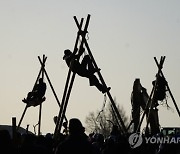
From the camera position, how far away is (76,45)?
2031 centimetres

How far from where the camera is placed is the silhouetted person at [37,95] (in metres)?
25.1

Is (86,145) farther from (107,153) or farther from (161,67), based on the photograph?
(161,67)

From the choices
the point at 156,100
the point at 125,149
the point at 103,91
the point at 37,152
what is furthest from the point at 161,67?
the point at 37,152

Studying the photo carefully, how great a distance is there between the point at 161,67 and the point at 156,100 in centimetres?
148

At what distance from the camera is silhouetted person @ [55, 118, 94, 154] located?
1189 cm

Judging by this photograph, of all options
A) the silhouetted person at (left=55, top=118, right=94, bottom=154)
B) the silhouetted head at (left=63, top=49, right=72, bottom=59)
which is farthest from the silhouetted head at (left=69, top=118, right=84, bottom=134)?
the silhouetted head at (left=63, top=49, right=72, bottom=59)

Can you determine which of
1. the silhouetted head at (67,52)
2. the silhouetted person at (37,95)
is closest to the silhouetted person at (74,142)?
the silhouetted head at (67,52)

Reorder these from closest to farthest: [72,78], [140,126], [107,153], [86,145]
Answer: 1. [86,145]
2. [107,153]
3. [72,78]
4. [140,126]

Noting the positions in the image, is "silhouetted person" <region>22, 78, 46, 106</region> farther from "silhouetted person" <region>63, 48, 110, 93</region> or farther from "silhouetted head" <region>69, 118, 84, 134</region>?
"silhouetted head" <region>69, 118, 84, 134</region>

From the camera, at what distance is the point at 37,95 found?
82.9ft

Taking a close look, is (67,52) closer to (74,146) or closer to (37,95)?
(37,95)

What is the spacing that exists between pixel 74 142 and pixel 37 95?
44.1 ft

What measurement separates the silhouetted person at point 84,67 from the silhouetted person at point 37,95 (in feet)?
15.3

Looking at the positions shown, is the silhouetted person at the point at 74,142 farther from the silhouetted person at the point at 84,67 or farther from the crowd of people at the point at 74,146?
the silhouetted person at the point at 84,67
